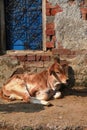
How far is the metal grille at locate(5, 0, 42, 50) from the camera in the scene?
8.78m

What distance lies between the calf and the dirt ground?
0.62ft

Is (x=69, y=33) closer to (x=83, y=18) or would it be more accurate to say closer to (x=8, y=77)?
(x=83, y=18)

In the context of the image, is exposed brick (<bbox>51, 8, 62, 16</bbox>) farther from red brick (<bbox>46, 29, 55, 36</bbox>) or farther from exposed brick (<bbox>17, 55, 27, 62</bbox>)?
exposed brick (<bbox>17, 55, 27, 62</bbox>)

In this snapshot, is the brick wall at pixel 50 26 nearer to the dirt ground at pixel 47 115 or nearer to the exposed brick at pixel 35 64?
the exposed brick at pixel 35 64

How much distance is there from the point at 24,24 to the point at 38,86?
→ 1575 mm

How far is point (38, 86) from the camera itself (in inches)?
312

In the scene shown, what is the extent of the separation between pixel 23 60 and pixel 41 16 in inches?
37.5

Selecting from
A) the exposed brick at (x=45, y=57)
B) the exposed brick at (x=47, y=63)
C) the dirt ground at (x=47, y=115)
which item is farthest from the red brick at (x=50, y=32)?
the dirt ground at (x=47, y=115)

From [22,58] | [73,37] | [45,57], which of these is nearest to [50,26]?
[73,37]

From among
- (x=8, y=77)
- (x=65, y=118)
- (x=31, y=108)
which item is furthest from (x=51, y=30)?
(x=65, y=118)

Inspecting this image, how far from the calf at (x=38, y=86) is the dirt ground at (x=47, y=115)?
19 centimetres

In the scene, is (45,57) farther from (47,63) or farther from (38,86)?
(38,86)

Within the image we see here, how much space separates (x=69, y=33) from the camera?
27.8 ft

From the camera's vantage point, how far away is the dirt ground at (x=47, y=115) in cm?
627
